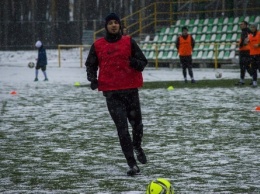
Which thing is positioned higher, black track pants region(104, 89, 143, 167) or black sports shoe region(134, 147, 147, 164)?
black track pants region(104, 89, 143, 167)

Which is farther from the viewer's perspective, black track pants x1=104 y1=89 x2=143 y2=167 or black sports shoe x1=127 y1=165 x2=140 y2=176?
black track pants x1=104 y1=89 x2=143 y2=167

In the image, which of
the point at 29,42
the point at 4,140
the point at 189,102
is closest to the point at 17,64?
the point at 29,42

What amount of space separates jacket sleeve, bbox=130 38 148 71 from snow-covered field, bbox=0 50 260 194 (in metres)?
1.21

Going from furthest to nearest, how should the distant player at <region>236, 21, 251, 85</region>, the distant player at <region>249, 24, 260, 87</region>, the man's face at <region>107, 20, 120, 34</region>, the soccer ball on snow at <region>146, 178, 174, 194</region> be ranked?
the distant player at <region>236, 21, 251, 85</region>, the distant player at <region>249, 24, 260, 87</region>, the man's face at <region>107, 20, 120, 34</region>, the soccer ball on snow at <region>146, 178, 174, 194</region>

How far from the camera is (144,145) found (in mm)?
12445

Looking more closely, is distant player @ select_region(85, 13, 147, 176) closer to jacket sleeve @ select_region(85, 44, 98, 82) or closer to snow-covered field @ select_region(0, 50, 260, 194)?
jacket sleeve @ select_region(85, 44, 98, 82)

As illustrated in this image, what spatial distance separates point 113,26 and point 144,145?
3.12 metres

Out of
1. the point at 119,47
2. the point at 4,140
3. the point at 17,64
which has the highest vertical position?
the point at 119,47

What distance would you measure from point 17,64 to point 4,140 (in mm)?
34335

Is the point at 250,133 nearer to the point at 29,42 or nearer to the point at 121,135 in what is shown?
the point at 121,135

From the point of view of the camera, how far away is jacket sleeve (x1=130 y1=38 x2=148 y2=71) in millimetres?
9820

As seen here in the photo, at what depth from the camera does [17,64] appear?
155 ft

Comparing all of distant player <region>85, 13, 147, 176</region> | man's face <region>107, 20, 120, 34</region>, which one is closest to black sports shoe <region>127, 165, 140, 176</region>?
distant player <region>85, 13, 147, 176</region>

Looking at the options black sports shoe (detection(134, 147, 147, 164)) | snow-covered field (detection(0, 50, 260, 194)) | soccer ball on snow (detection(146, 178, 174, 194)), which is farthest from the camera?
black sports shoe (detection(134, 147, 147, 164))
